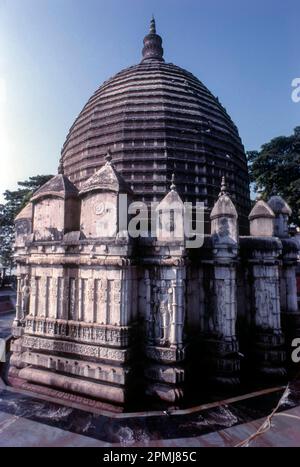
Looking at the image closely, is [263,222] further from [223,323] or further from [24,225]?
[24,225]

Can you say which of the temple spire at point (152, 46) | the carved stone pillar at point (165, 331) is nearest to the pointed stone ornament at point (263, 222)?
the carved stone pillar at point (165, 331)

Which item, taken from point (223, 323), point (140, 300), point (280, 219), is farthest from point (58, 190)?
point (280, 219)

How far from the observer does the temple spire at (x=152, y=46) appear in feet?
61.3

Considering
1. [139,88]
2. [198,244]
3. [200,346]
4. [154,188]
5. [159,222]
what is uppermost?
[139,88]

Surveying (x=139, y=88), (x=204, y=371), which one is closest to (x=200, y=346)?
(x=204, y=371)

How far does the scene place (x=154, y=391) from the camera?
792 cm

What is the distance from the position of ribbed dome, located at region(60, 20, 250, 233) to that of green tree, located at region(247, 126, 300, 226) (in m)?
14.5

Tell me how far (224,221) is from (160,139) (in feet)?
18.6

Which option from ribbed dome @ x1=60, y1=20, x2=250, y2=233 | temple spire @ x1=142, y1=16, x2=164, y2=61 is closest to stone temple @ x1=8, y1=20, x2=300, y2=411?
ribbed dome @ x1=60, y1=20, x2=250, y2=233

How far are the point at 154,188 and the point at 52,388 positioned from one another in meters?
8.46

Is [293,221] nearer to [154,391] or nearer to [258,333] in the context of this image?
[258,333]

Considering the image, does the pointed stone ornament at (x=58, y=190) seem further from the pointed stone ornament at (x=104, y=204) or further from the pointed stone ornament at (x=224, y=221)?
the pointed stone ornament at (x=224, y=221)

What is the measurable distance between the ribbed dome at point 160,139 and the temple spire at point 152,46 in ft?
9.22

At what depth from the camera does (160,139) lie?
13016 millimetres
